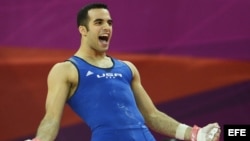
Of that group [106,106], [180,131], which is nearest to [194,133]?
[180,131]

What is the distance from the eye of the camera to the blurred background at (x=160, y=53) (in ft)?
12.8

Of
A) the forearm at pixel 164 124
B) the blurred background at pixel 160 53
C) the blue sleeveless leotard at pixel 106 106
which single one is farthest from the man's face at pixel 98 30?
the blurred background at pixel 160 53

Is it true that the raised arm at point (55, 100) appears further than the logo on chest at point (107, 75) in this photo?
No

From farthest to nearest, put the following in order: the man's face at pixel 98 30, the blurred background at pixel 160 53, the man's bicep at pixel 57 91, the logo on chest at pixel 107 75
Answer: the blurred background at pixel 160 53, the man's face at pixel 98 30, the logo on chest at pixel 107 75, the man's bicep at pixel 57 91

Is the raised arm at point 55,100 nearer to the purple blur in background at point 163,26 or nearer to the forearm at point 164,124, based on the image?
the forearm at point 164,124

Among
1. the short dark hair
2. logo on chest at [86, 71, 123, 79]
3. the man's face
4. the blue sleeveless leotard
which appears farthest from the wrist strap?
the short dark hair

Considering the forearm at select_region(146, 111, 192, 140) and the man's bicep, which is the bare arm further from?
the forearm at select_region(146, 111, 192, 140)

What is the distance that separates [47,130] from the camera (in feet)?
8.56

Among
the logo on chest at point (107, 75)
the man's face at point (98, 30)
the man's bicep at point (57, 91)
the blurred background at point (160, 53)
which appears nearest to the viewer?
the man's bicep at point (57, 91)

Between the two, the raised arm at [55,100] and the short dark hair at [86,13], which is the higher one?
the short dark hair at [86,13]

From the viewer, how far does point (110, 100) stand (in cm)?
277

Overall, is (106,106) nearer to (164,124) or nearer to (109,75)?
(109,75)

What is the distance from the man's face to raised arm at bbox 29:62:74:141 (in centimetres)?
19

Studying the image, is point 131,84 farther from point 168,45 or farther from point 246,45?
point 246,45
